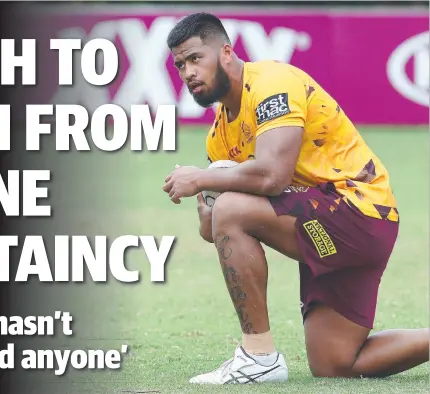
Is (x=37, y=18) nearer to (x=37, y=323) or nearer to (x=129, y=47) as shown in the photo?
(x=129, y=47)

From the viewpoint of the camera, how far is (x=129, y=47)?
19.2 metres

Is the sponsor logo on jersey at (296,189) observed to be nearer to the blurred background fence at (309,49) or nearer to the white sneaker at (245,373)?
the white sneaker at (245,373)

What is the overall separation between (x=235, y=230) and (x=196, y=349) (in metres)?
1.24

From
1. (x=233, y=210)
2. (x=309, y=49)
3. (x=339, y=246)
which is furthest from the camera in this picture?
(x=309, y=49)

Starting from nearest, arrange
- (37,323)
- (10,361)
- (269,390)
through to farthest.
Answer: (269,390) → (10,361) → (37,323)

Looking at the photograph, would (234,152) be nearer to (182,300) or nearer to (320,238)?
(320,238)

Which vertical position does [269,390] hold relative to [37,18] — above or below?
below

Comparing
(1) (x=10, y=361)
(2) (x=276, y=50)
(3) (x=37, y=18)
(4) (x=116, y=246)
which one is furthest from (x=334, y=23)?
(1) (x=10, y=361)

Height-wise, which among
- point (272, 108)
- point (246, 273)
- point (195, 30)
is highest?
point (195, 30)

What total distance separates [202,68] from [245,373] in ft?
4.55

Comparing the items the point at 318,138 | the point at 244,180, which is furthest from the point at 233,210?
the point at 318,138

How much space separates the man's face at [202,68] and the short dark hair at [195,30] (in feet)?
0.07

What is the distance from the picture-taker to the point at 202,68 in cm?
520

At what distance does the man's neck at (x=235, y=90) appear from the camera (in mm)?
5227
